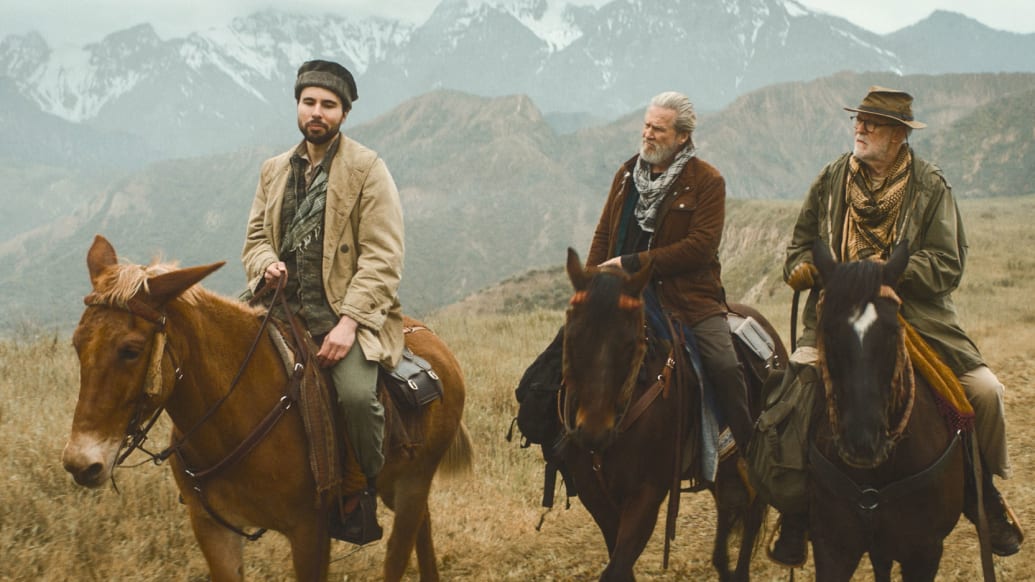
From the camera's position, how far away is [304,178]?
393 cm

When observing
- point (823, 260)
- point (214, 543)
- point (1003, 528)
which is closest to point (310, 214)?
point (214, 543)

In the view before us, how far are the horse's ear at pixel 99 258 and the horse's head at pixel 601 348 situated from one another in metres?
2.08

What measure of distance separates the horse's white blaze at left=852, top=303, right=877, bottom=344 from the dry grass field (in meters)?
3.03

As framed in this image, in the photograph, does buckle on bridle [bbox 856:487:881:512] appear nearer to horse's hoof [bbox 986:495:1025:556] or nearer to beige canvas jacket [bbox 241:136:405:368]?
horse's hoof [bbox 986:495:1025:556]

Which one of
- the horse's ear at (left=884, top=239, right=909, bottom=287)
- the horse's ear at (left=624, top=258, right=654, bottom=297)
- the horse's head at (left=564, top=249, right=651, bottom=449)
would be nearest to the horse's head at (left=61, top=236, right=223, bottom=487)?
the horse's head at (left=564, top=249, right=651, bottom=449)

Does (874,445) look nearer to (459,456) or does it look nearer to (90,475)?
(459,456)

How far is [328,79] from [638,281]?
1945 mm

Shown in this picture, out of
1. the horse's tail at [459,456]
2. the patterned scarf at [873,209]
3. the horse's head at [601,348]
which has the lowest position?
the horse's tail at [459,456]

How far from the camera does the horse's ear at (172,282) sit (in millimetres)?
2854

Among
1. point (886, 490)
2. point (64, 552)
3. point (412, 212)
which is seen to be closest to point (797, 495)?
point (886, 490)

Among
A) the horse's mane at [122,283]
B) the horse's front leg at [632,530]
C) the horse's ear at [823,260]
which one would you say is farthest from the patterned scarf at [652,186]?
the horse's mane at [122,283]

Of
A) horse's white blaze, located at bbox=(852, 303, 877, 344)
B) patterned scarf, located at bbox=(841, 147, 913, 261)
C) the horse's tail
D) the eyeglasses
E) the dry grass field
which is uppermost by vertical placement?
the eyeglasses

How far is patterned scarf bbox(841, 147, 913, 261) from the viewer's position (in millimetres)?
3891

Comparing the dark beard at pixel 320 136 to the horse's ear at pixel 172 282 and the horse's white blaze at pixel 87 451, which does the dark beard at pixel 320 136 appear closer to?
the horse's ear at pixel 172 282
